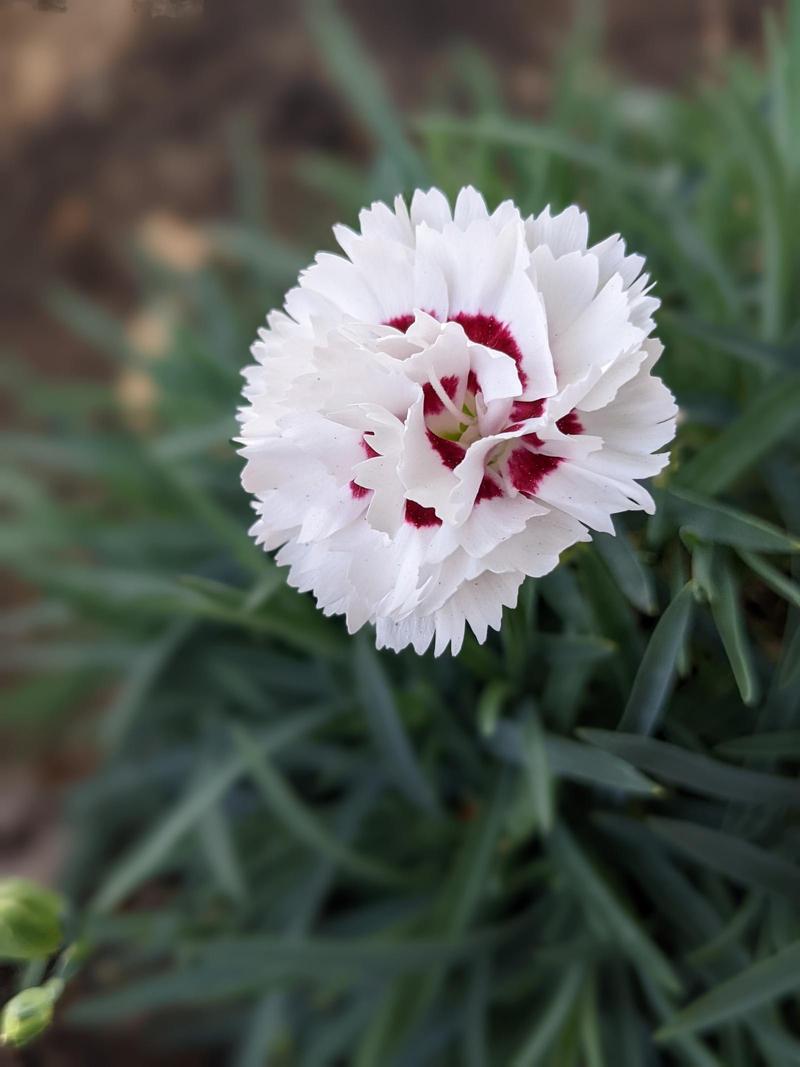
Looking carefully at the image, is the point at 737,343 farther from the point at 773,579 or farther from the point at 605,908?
the point at 605,908

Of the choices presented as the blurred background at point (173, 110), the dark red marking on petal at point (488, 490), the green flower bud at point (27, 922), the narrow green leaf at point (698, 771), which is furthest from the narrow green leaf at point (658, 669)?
the blurred background at point (173, 110)

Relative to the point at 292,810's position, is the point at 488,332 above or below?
above

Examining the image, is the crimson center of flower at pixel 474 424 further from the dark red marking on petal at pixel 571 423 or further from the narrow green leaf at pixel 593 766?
the narrow green leaf at pixel 593 766

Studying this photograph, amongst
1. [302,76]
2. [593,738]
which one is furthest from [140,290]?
[593,738]

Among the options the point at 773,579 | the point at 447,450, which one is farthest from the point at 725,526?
the point at 447,450

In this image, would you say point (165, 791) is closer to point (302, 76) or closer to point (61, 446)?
point (61, 446)

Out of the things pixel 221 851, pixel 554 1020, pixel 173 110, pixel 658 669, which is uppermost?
pixel 173 110

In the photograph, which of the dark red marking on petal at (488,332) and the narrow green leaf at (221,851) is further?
the narrow green leaf at (221,851)
